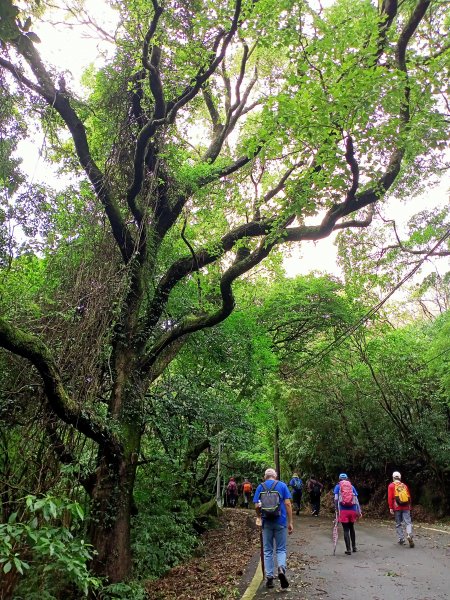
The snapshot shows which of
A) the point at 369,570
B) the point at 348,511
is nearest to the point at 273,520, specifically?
the point at 369,570

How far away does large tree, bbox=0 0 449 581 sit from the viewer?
24.3 feet

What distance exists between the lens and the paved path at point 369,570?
6.45 m

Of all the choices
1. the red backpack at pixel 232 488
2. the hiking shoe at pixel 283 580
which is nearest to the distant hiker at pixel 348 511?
the hiking shoe at pixel 283 580

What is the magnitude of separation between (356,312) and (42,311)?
10.2 metres

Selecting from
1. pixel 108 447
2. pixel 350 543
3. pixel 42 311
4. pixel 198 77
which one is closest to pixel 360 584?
pixel 350 543

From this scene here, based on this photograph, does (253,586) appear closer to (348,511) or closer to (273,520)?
(273,520)

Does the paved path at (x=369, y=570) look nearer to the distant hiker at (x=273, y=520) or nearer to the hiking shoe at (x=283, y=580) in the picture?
the hiking shoe at (x=283, y=580)

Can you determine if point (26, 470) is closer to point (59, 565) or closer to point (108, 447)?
point (108, 447)

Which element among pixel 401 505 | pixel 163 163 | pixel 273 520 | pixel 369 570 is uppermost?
pixel 163 163

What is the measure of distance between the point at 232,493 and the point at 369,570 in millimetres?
19848

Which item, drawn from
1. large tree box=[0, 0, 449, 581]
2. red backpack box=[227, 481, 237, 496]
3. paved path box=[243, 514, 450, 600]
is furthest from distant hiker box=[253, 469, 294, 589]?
red backpack box=[227, 481, 237, 496]

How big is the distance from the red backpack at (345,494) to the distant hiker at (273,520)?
9.21ft

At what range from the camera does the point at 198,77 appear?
8.52 metres

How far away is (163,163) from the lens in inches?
396
